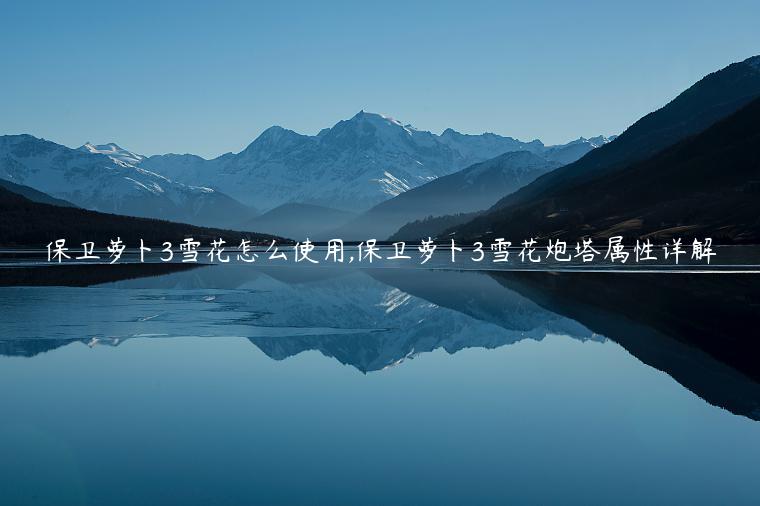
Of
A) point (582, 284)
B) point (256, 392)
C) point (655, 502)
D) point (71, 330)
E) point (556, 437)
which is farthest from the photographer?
point (582, 284)

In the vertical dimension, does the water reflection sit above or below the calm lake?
above

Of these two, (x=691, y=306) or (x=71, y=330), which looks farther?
(x=691, y=306)

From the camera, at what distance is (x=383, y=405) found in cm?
2861

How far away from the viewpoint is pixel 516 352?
133 feet

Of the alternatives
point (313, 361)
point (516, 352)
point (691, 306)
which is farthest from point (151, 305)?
point (691, 306)

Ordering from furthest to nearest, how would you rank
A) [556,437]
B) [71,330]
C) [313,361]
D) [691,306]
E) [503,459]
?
[691,306], [71,330], [313,361], [556,437], [503,459]

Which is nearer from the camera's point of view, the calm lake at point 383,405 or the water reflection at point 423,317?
the calm lake at point 383,405

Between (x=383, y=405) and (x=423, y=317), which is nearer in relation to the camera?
(x=383, y=405)

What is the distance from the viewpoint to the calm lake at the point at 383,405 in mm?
19703

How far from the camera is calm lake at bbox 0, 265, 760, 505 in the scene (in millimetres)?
19703

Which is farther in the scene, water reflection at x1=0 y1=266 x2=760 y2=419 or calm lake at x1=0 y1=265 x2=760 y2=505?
water reflection at x1=0 y1=266 x2=760 y2=419

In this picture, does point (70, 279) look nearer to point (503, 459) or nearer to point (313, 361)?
point (313, 361)

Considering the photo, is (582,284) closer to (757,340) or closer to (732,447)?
(757,340)

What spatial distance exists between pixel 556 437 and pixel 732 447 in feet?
15.5
